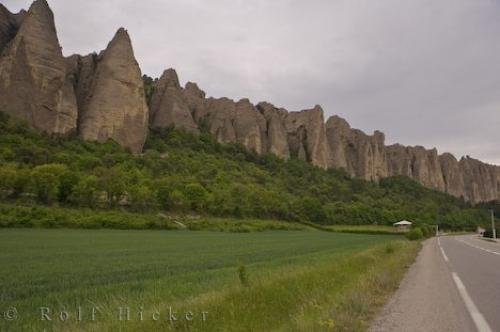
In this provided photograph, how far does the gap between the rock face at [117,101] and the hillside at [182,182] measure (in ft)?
15.1

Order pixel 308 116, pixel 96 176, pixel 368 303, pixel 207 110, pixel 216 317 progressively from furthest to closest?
pixel 308 116
pixel 207 110
pixel 96 176
pixel 368 303
pixel 216 317

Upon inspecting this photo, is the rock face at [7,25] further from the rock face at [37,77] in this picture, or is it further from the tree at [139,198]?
the tree at [139,198]

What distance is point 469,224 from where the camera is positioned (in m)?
135

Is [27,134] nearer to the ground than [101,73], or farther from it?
nearer to the ground

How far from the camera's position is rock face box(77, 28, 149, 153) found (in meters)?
99.0

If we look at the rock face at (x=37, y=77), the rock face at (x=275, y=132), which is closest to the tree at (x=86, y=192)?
the rock face at (x=37, y=77)

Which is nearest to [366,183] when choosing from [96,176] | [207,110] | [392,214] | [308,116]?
[308,116]

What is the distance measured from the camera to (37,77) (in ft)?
299

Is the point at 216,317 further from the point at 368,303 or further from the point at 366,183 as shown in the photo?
the point at 366,183

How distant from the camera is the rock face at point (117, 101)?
3898 inches

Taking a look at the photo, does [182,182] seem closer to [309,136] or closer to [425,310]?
[425,310]

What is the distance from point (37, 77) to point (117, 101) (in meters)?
18.1

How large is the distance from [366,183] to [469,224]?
35.7 meters

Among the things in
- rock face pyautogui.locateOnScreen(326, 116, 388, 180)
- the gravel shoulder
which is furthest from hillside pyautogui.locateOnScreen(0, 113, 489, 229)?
the gravel shoulder
